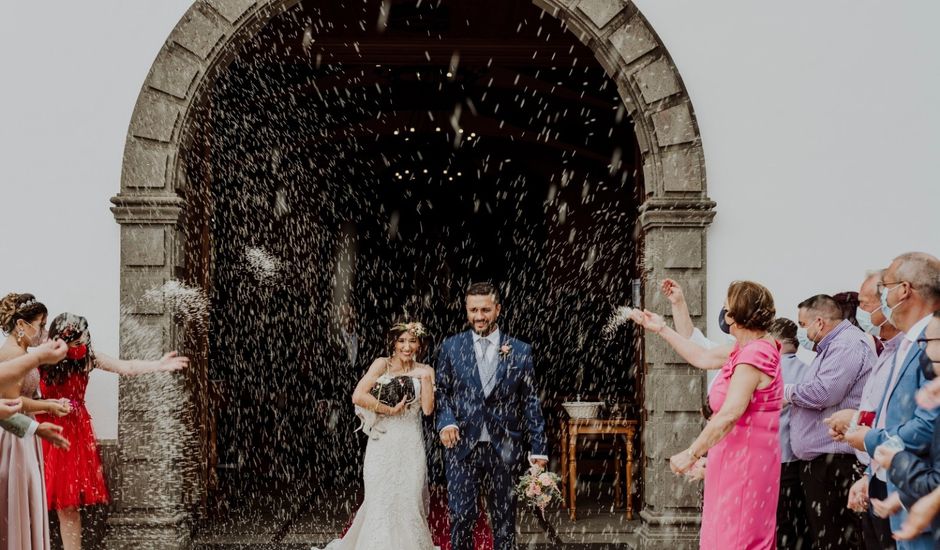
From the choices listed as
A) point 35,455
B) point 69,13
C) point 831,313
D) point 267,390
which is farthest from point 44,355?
point 267,390

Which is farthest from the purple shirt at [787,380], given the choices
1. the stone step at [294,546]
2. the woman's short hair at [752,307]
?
the stone step at [294,546]

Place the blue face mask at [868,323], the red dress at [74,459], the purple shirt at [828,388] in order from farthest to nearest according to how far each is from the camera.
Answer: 1. the red dress at [74,459]
2. the purple shirt at [828,388]
3. the blue face mask at [868,323]

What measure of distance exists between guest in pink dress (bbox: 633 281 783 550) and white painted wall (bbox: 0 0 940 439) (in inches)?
95.9

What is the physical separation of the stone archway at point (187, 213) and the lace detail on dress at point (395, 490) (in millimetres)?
1313

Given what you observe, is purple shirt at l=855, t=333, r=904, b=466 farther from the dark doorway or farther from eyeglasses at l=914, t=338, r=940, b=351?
the dark doorway

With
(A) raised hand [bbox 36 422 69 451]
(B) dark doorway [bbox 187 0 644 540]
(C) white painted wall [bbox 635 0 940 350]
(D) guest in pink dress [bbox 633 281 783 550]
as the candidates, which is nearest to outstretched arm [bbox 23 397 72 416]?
(A) raised hand [bbox 36 422 69 451]

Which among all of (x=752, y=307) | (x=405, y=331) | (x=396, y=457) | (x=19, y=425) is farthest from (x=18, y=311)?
(x=752, y=307)

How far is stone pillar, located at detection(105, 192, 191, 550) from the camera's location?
6430mm

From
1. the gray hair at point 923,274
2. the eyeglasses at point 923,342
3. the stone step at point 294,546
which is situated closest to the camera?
the eyeglasses at point 923,342

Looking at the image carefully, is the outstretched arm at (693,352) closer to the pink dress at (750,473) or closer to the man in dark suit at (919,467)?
the pink dress at (750,473)

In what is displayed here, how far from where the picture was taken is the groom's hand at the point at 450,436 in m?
5.38

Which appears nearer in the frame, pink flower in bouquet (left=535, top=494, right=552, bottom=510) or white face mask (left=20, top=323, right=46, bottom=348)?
white face mask (left=20, top=323, right=46, bottom=348)

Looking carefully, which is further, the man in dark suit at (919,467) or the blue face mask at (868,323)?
the blue face mask at (868,323)

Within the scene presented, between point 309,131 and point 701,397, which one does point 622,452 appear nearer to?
point 701,397
